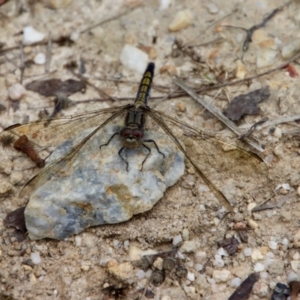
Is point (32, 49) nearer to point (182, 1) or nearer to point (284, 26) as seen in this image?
point (182, 1)

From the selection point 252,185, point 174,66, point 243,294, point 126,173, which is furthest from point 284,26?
point 243,294

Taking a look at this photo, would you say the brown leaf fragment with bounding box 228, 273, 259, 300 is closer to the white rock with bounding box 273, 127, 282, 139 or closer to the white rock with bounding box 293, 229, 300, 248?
the white rock with bounding box 293, 229, 300, 248

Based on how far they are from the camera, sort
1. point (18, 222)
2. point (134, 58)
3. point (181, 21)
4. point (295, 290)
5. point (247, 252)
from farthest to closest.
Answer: point (181, 21) < point (134, 58) < point (18, 222) < point (247, 252) < point (295, 290)

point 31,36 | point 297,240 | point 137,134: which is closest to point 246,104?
point 137,134

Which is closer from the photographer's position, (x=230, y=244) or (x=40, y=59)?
(x=230, y=244)

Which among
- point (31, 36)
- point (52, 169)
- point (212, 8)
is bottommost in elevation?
point (52, 169)

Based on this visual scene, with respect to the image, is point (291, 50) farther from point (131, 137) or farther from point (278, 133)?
point (131, 137)
